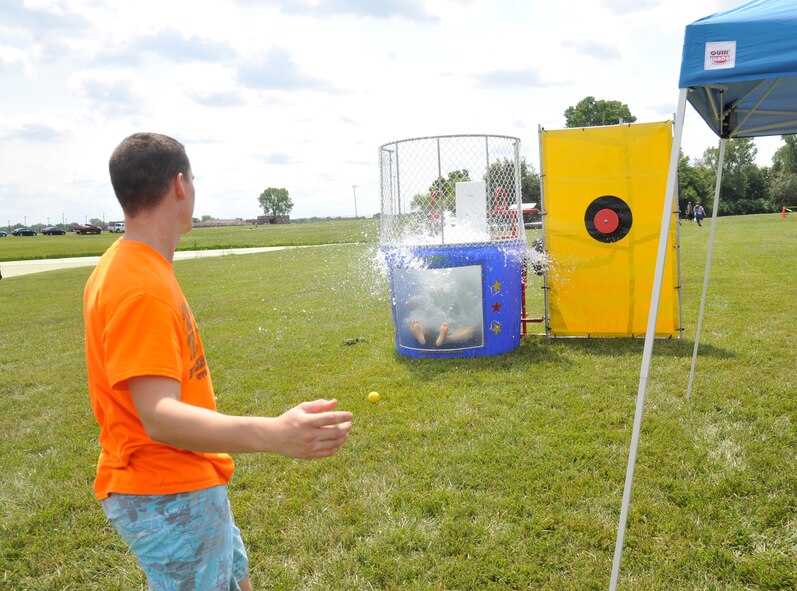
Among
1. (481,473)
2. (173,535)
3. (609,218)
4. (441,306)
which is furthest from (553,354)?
(173,535)

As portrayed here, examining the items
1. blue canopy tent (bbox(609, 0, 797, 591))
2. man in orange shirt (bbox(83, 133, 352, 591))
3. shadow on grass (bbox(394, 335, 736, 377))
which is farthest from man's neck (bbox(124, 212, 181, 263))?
shadow on grass (bbox(394, 335, 736, 377))

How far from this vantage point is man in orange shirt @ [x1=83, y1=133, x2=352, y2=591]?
1486 mm

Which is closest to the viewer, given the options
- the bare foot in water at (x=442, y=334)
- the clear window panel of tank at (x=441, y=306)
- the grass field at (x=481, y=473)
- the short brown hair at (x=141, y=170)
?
the short brown hair at (x=141, y=170)

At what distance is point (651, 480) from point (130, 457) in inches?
127

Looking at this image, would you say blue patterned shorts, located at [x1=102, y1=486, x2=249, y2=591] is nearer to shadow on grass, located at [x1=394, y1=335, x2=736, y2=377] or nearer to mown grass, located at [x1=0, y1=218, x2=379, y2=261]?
shadow on grass, located at [x1=394, y1=335, x2=736, y2=377]

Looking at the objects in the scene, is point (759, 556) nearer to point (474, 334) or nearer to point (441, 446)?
point (441, 446)

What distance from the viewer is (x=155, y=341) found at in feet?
5.02

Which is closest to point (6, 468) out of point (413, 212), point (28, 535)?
point (28, 535)

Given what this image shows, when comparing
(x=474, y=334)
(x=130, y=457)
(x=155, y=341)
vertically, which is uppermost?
(x=155, y=341)

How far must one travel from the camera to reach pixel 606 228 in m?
7.30

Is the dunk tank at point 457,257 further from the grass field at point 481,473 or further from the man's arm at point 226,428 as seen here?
the man's arm at point 226,428

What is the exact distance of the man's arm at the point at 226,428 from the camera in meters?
1.46

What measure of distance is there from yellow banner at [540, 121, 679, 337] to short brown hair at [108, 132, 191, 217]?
635cm

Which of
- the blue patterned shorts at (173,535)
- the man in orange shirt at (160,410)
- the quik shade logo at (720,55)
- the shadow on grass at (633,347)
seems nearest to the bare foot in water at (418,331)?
the shadow on grass at (633,347)
